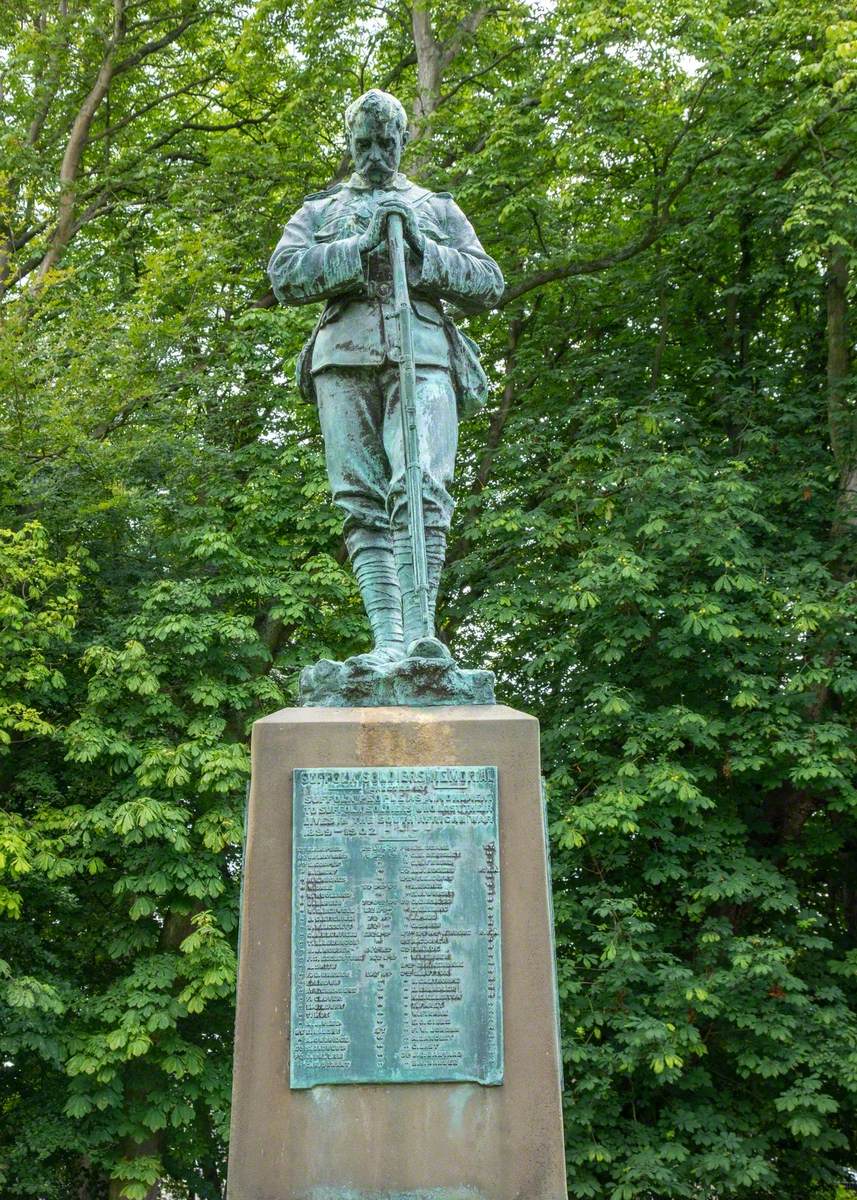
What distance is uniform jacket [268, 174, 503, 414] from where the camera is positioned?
545cm

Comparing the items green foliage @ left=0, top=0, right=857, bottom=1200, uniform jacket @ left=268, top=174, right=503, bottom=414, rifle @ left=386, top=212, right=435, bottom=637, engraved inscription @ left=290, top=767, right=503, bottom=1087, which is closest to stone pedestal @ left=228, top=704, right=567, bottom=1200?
engraved inscription @ left=290, top=767, right=503, bottom=1087

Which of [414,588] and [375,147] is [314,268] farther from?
[414,588]

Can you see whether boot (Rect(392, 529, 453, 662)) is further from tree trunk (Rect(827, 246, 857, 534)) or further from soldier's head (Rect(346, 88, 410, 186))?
tree trunk (Rect(827, 246, 857, 534))

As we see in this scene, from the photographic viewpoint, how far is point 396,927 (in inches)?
184

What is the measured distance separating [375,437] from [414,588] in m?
0.72

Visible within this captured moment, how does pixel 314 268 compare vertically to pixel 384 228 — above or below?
below

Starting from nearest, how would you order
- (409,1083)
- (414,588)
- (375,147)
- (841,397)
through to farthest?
(409,1083)
(414,588)
(375,147)
(841,397)

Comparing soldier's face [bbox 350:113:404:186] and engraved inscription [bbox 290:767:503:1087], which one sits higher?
soldier's face [bbox 350:113:404:186]

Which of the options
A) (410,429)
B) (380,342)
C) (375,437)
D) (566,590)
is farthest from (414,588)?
(566,590)

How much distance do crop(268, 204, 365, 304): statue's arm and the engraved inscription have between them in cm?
187

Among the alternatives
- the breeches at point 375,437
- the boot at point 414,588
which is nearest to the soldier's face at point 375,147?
the breeches at point 375,437

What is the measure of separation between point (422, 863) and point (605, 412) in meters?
9.11

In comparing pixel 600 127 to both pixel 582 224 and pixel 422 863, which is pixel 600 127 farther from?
pixel 422 863

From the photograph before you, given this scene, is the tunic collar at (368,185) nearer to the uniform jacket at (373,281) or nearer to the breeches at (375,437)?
the uniform jacket at (373,281)
